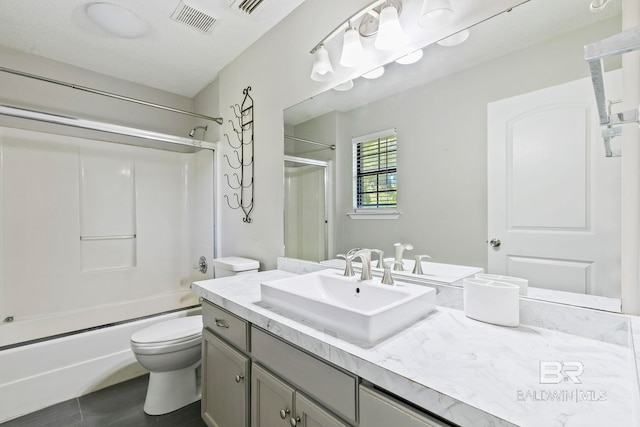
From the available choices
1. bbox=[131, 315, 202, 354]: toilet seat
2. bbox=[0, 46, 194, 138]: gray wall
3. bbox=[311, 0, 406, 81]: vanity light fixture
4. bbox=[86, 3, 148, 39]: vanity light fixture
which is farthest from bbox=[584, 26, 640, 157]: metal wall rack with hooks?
bbox=[0, 46, 194, 138]: gray wall

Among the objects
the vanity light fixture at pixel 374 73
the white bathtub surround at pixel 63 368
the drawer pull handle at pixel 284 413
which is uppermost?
the vanity light fixture at pixel 374 73

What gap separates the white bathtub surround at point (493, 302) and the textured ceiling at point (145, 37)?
1.85 meters

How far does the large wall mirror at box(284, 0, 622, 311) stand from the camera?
2.85 feet

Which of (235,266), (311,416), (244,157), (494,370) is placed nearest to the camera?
(494,370)

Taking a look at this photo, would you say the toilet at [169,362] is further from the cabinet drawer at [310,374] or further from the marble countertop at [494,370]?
the marble countertop at [494,370]

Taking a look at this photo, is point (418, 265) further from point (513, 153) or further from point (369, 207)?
point (513, 153)

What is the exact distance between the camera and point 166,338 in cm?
175

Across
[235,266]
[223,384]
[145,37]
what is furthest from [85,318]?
[145,37]

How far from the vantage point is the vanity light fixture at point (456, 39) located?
44.3 inches

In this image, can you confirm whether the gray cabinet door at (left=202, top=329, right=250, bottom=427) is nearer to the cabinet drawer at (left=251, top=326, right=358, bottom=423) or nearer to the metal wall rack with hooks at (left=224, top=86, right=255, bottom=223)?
the cabinet drawer at (left=251, top=326, right=358, bottom=423)

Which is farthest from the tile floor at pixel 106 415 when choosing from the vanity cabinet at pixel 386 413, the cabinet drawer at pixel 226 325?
the vanity cabinet at pixel 386 413

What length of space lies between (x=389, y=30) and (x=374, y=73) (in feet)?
0.67

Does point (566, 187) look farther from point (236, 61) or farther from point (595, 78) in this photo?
point (236, 61)

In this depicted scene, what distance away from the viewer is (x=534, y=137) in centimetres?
96
